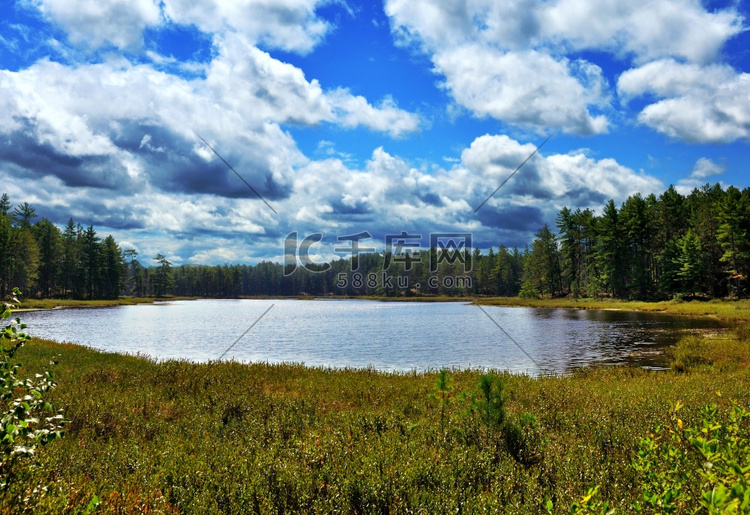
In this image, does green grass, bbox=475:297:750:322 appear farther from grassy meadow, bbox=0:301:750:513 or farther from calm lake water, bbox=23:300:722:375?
grassy meadow, bbox=0:301:750:513

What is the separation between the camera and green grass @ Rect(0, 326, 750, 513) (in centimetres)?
552

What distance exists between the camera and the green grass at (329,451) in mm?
5523

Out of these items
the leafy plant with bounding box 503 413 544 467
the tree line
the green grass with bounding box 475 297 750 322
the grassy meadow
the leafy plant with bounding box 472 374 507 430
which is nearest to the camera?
the grassy meadow

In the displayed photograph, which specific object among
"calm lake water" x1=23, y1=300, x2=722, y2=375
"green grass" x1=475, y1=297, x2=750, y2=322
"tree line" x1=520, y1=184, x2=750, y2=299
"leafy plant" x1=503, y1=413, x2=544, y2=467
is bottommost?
"calm lake water" x1=23, y1=300, x2=722, y2=375

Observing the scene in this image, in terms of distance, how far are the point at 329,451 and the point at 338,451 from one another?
18 cm

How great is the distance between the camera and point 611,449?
7.66m

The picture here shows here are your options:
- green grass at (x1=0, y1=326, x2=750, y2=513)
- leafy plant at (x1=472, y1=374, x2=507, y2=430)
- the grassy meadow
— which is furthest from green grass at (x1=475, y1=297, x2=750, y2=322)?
leafy plant at (x1=472, y1=374, x2=507, y2=430)

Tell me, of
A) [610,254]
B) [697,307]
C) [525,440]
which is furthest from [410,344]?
[610,254]

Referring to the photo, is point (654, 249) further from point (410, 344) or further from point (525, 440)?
point (525, 440)

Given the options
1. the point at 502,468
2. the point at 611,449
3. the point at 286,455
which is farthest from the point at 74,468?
the point at 611,449

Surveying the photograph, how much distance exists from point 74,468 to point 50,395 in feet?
24.2

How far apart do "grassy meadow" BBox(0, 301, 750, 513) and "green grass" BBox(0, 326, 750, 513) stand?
32 mm

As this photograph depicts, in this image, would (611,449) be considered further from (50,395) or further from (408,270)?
(408,270)

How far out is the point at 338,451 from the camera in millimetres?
7215
